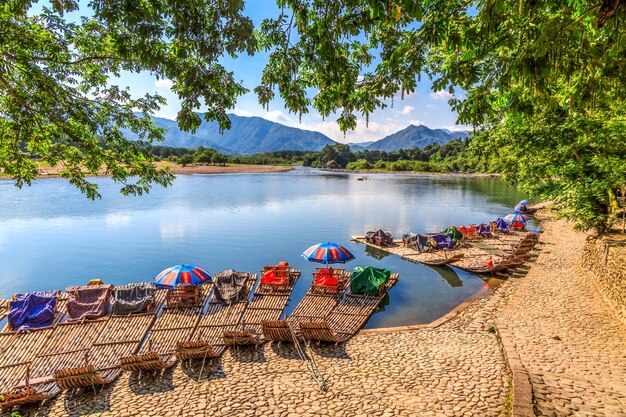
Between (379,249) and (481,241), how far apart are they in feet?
30.6

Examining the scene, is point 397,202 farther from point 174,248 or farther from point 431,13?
point 431,13

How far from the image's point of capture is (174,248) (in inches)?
1267

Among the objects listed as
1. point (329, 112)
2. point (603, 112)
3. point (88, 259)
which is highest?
point (603, 112)

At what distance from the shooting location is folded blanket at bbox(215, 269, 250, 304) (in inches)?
693

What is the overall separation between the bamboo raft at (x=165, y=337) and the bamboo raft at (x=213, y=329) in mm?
413

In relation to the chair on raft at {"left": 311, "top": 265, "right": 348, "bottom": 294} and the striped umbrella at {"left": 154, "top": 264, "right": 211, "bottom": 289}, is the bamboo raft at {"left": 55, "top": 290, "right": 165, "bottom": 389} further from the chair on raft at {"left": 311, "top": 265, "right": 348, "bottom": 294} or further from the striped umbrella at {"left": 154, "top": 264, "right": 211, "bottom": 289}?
the chair on raft at {"left": 311, "top": 265, "right": 348, "bottom": 294}

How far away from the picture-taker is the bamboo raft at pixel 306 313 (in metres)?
12.9

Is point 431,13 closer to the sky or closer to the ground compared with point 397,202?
closer to the sky

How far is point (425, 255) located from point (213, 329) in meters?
17.9

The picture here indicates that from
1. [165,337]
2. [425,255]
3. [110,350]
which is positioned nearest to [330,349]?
[165,337]

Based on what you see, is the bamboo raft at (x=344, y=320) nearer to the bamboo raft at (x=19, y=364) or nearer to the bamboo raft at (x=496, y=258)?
the bamboo raft at (x=496, y=258)

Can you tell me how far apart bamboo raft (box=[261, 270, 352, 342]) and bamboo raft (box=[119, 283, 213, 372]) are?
11.4 feet

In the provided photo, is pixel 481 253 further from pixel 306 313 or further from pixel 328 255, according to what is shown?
pixel 306 313

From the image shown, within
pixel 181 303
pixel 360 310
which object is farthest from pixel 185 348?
pixel 360 310
